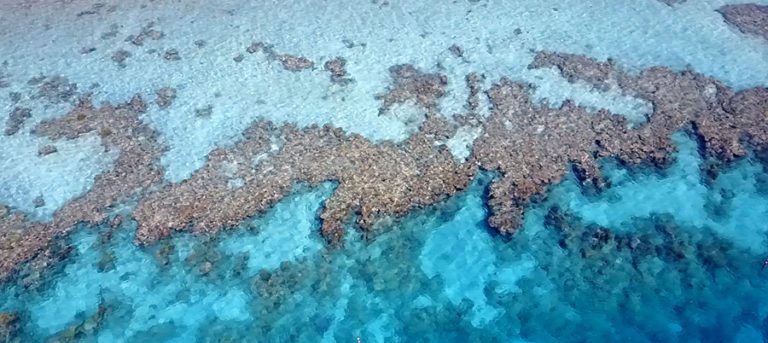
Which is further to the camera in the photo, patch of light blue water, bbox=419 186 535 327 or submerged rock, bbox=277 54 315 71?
submerged rock, bbox=277 54 315 71

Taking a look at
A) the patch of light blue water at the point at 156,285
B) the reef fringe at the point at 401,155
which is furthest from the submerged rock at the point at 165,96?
the patch of light blue water at the point at 156,285

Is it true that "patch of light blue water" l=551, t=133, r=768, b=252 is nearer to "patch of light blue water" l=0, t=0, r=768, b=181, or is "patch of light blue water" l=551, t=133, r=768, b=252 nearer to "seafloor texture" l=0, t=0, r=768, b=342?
"seafloor texture" l=0, t=0, r=768, b=342

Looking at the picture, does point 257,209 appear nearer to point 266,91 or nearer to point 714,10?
point 266,91

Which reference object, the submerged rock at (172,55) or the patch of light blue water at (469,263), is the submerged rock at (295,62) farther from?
the patch of light blue water at (469,263)

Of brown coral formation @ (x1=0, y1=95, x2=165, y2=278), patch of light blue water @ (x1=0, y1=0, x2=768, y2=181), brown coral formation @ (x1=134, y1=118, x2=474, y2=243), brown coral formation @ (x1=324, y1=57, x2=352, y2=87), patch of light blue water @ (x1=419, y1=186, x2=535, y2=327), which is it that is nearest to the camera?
patch of light blue water @ (x1=419, y1=186, x2=535, y2=327)

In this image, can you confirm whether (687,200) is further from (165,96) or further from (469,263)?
(165,96)

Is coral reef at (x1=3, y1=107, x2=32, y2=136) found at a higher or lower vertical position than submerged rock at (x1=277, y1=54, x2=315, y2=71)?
lower

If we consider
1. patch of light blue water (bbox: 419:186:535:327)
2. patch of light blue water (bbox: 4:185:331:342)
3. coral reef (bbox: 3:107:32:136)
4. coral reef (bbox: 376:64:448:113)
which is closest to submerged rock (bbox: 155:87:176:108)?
coral reef (bbox: 3:107:32:136)

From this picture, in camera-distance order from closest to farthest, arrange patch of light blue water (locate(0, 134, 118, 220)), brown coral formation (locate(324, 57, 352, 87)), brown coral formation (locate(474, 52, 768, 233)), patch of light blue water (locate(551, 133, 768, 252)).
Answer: patch of light blue water (locate(551, 133, 768, 252)), patch of light blue water (locate(0, 134, 118, 220)), brown coral formation (locate(474, 52, 768, 233)), brown coral formation (locate(324, 57, 352, 87))
